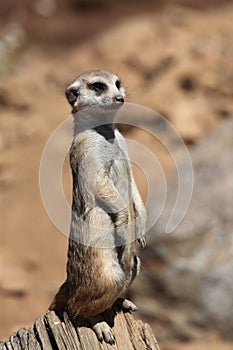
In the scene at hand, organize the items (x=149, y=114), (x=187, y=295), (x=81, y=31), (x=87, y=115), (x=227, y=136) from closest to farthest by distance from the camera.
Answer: (x=87, y=115) < (x=187, y=295) < (x=227, y=136) < (x=149, y=114) < (x=81, y=31)

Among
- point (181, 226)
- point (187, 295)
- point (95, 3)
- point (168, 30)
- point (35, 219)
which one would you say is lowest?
point (187, 295)

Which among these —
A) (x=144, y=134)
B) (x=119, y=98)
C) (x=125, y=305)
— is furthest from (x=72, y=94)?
(x=144, y=134)

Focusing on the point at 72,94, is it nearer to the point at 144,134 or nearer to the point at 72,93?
the point at 72,93

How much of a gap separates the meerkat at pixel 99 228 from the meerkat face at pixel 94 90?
0.02 m

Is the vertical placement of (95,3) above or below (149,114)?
above

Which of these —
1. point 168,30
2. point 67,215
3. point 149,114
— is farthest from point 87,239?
point 168,30

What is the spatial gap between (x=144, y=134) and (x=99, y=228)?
6.23 meters

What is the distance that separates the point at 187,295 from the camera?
6766 millimetres

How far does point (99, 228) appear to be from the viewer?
3.97 meters

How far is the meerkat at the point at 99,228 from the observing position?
3.98 m

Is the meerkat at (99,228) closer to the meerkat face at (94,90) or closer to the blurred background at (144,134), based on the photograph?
the meerkat face at (94,90)

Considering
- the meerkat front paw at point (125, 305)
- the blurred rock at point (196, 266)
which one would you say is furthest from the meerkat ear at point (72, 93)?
the blurred rock at point (196, 266)

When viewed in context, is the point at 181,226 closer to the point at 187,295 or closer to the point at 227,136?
the point at 187,295

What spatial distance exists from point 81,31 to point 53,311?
30.9 feet
